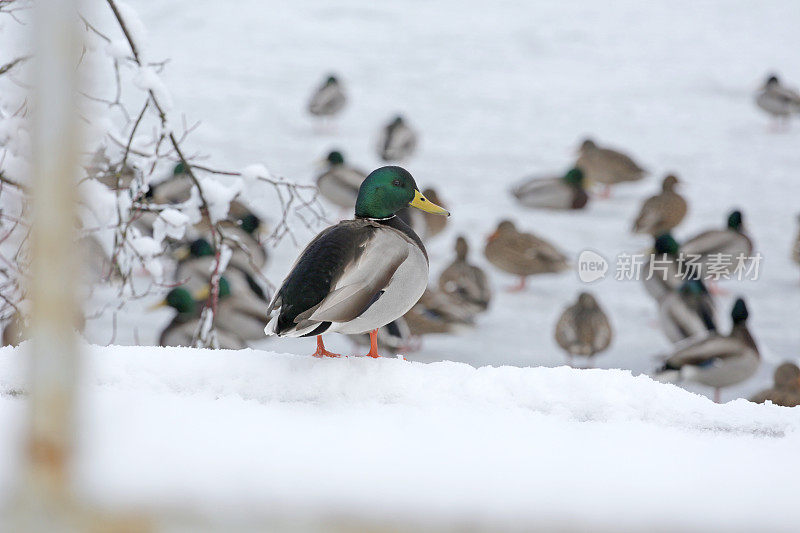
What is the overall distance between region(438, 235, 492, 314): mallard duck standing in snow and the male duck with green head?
4326 mm

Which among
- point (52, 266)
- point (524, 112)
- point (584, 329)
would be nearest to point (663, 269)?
point (584, 329)

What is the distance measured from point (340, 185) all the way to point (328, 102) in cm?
309

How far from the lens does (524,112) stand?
478 inches

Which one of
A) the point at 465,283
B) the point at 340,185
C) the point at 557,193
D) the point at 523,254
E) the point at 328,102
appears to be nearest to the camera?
the point at 465,283

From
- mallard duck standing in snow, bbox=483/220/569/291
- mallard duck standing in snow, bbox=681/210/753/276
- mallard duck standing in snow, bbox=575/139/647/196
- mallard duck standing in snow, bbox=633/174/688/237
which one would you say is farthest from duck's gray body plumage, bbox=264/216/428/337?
mallard duck standing in snow, bbox=575/139/647/196

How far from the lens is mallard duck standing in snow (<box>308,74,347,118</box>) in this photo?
36.5ft

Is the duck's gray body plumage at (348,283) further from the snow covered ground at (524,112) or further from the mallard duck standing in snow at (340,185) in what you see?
the mallard duck standing in snow at (340,185)

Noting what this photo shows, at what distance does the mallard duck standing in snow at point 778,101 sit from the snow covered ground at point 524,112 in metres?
0.26

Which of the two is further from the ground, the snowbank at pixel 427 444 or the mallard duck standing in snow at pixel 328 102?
the mallard duck standing in snow at pixel 328 102

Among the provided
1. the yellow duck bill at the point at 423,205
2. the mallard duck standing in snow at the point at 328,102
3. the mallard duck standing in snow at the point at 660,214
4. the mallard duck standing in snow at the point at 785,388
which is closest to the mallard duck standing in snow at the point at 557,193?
the mallard duck standing in snow at the point at 660,214

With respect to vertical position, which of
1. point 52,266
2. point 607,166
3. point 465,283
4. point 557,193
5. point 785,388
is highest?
point 607,166

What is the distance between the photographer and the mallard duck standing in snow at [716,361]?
18.3 ft

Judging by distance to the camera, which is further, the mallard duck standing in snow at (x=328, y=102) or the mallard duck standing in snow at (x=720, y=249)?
the mallard duck standing in snow at (x=328, y=102)

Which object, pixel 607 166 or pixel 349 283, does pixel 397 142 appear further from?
pixel 349 283
